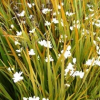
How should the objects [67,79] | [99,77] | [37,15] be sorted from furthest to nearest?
[37,15]
[99,77]
[67,79]

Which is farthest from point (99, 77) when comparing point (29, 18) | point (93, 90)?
point (29, 18)

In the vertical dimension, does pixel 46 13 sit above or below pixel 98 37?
above

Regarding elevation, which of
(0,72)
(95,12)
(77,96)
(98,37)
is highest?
(95,12)

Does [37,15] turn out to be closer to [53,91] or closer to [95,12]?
[95,12]

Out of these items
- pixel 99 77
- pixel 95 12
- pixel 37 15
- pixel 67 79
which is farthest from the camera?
pixel 37 15

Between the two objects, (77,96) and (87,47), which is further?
(87,47)

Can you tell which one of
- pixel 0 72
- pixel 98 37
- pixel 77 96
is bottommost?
pixel 77 96

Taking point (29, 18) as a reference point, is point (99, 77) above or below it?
below

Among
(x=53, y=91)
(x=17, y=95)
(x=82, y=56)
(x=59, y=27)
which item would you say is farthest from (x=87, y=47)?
(x=17, y=95)

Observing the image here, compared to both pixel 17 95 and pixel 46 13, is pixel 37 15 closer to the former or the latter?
pixel 46 13
